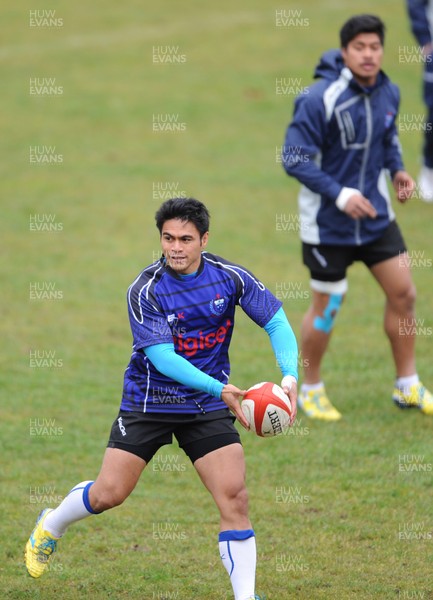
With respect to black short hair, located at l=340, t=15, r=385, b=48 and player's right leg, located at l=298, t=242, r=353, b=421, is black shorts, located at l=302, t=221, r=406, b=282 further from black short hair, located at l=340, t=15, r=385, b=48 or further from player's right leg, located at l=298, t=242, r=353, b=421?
black short hair, located at l=340, t=15, r=385, b=48

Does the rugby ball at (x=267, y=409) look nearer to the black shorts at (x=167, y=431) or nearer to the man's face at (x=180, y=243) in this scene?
the black shorts at (x=167, y=431)

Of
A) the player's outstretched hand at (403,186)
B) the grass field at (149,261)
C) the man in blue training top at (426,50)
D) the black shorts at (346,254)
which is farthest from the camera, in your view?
the man in blue training top at (426,50)

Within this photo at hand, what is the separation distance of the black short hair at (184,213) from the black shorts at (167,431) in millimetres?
1002

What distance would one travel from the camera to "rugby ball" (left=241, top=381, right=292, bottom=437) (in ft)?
18.9

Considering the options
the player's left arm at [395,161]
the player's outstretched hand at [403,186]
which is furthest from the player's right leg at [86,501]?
the player's left arm at [395,161]

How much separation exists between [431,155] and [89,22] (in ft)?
34.4

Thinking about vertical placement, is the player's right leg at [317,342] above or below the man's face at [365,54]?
below

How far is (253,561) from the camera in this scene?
230 inches

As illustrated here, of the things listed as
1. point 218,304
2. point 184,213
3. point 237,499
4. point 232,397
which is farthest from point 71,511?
point 184,213

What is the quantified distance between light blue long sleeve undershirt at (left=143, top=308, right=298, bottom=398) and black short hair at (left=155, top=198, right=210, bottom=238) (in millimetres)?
647

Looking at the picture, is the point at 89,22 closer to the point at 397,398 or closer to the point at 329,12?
the point at 329,12

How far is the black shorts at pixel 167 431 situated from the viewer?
601 centimetres

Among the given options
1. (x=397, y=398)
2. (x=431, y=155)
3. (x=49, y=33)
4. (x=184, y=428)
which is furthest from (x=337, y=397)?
(x=49, y=33)

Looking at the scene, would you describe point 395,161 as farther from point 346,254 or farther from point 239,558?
point 239,558
